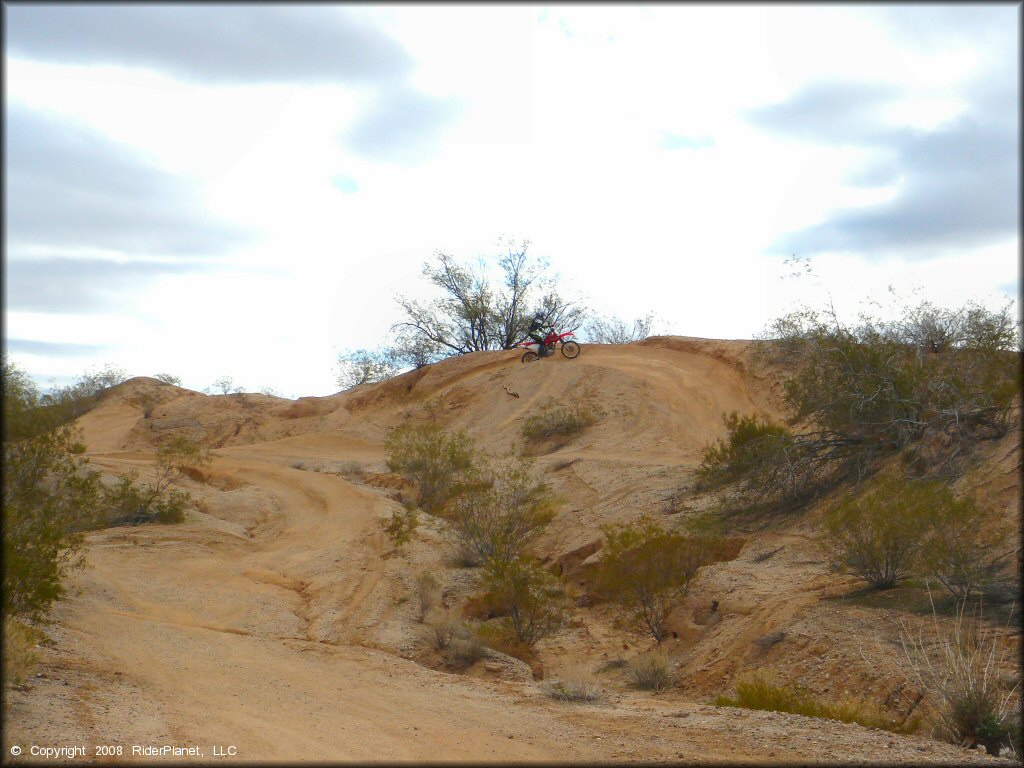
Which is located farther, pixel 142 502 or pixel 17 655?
pixel 142 502

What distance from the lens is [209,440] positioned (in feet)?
128

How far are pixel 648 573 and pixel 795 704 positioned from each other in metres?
5.02

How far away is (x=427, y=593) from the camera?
51.2 ft

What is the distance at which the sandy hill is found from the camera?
8609 millimetres

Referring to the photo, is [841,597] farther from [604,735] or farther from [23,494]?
[23,494]

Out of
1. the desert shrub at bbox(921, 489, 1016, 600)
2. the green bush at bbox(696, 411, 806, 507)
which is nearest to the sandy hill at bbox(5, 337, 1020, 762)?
the desert shrub at bbox(921, 489, 1016, 600)

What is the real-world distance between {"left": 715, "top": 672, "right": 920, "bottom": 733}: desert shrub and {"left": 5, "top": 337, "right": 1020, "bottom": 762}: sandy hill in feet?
1.42

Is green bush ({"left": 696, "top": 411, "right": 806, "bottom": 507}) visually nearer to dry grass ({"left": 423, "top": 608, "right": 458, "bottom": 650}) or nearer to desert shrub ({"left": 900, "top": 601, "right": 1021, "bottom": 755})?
dry grass ({"left": 423, "top": 608, "right": 458, "bottom": 650})

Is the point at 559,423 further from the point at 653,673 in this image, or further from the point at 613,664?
the point at 653,673

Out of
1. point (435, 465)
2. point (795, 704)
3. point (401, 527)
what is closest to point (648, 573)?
point (795, 704)

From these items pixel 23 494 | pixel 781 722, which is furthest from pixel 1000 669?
pixel 23 494

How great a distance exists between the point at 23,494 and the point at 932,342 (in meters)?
18.0

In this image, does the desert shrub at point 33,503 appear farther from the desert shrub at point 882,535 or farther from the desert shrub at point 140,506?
the desert shrub at point 882,535

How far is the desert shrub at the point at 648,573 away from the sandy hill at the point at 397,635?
1.02ft
